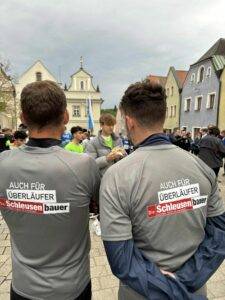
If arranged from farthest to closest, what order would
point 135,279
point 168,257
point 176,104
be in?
point 176,104, point 168,257, point 135,279

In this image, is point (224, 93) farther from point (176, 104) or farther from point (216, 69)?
point (176, 104)

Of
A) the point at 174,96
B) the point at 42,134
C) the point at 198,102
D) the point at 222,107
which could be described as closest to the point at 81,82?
the point at 174,96

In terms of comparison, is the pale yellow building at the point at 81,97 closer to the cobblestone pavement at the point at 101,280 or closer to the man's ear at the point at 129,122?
the cobblestone pavement at the point at 101,280

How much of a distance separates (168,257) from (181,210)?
25 centimetres

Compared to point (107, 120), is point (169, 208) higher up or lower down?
lower down

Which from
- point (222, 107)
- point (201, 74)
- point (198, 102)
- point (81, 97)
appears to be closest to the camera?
point (222, 107)

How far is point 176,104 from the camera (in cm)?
3366

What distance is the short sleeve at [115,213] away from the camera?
51.4 inches

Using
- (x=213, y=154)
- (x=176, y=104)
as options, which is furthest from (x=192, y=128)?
(x=213, y=154)

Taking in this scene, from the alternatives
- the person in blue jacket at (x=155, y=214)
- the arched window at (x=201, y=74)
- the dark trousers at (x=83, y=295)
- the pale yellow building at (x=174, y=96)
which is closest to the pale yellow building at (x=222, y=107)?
the arched window at (x=201, y=74)

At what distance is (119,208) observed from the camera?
1.31 meters

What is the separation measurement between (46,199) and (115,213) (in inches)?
15.0

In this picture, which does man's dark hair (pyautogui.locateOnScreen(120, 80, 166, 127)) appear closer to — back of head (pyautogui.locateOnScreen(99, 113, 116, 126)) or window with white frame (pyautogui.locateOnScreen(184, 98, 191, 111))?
back of head (pyautogui.locateOnScreen(99, 113, 116, 126))

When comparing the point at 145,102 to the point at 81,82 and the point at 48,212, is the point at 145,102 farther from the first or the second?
the point at 81,82
